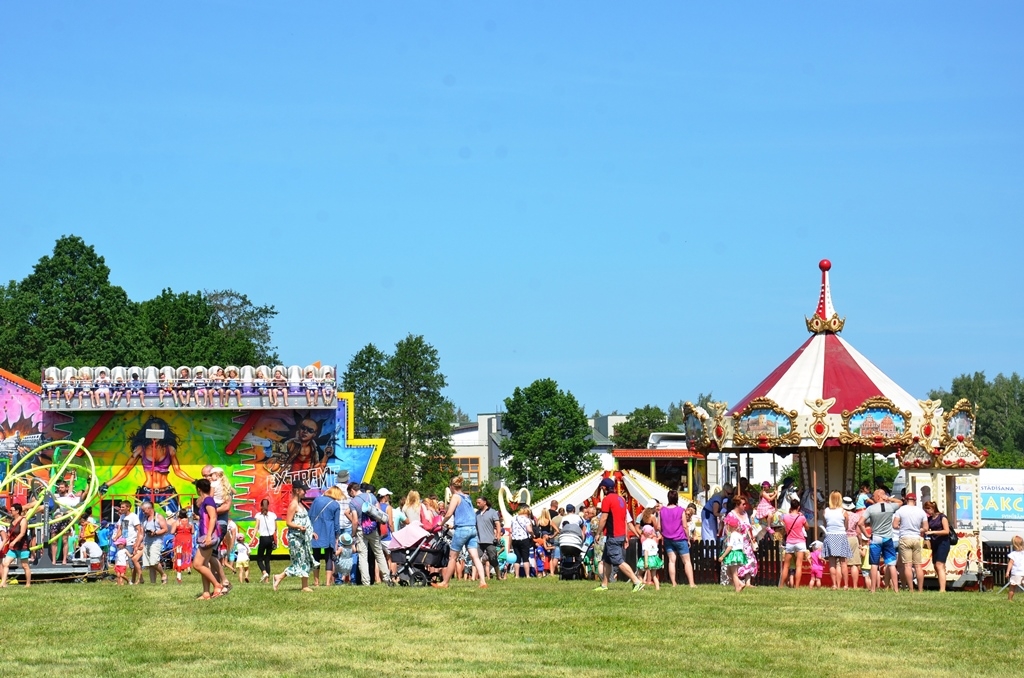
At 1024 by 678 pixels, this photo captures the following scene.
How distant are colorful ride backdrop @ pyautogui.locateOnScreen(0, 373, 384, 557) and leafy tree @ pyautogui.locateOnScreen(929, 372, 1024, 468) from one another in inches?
3351

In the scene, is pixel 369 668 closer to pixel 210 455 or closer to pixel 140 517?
pixel 140 517

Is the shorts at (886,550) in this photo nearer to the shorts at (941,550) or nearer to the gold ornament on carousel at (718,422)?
the shorts at (941,550)

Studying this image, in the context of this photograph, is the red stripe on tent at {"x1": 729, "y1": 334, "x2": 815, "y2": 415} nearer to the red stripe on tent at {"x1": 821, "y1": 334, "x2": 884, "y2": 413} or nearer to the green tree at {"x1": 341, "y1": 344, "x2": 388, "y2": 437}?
the red stripe on tent at {"x1": 821, "y1": 334, "x2": 884, "y2": 413}

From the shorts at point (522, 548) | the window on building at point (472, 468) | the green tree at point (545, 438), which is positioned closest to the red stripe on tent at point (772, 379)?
the shorts at point (522, 548)

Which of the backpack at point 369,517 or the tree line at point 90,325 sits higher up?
the tree line at point 90,325

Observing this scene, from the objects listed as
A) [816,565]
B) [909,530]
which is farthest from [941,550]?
[816,565]

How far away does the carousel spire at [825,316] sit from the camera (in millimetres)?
31250

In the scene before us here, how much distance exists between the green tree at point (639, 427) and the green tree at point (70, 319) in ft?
178

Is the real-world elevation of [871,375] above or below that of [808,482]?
above

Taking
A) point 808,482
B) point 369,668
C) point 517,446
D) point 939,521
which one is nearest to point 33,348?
point 517,446

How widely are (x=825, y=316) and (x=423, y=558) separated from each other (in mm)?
14033

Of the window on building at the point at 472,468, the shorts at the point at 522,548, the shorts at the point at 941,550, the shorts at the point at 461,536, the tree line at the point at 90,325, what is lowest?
the shorts at the point at 522,548

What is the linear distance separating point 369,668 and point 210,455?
32581 mm

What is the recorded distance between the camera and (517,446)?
94938mm
